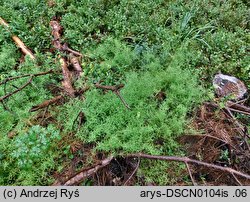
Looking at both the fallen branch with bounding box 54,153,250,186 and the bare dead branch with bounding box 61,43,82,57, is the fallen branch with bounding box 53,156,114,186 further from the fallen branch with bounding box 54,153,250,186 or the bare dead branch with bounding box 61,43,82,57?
the bare dead branch with bounding box 61,43,82,57

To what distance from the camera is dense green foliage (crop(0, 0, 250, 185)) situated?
11.7ft

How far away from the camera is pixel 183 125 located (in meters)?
3.78

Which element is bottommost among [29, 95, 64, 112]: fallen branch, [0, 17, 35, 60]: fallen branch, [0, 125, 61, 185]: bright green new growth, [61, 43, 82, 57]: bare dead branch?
[0, 125, 61, 185]: bright green new growth

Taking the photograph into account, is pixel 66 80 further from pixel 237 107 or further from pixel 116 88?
pixel 237 107

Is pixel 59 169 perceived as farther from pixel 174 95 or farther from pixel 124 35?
pixel 124 35

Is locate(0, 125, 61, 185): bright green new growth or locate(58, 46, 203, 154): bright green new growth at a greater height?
locate(58, 46, 203, 154): bright green new growth

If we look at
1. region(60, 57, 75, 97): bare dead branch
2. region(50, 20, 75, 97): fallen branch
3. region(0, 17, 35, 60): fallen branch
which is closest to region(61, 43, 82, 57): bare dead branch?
region(50, 20, 75, 97): fallen branch

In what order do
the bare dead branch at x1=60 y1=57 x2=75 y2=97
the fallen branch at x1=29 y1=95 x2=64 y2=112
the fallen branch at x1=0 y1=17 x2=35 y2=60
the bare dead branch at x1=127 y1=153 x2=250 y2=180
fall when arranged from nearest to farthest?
the bare dead branch at x1=127 y1=153 x2=250 y2=180, the fallen branch at x1=29 y1=95 x2=64 y2=112, the bare dead branch at x1=60 y1=57 x2=75 y2=97, the fallen branch at x1=0 y1=17 x2=35 y2=60

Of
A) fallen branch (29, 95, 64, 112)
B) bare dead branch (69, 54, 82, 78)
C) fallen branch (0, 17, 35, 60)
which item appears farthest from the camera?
fallen branch (0, 17, 35, 60)

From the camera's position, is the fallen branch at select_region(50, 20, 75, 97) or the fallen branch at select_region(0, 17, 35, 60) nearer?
the fallen branch at select_region(50, 20, 75, 97)

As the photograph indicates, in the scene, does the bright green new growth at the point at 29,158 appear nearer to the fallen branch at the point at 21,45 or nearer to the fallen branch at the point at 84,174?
the fallen branch at the point at 84,174

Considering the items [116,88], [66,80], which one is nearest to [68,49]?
[66,80]

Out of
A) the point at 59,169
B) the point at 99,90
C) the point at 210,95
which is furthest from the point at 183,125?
the point at 59,169

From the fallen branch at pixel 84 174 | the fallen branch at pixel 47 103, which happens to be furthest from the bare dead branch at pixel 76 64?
the fallen branch at pixel 84 174
